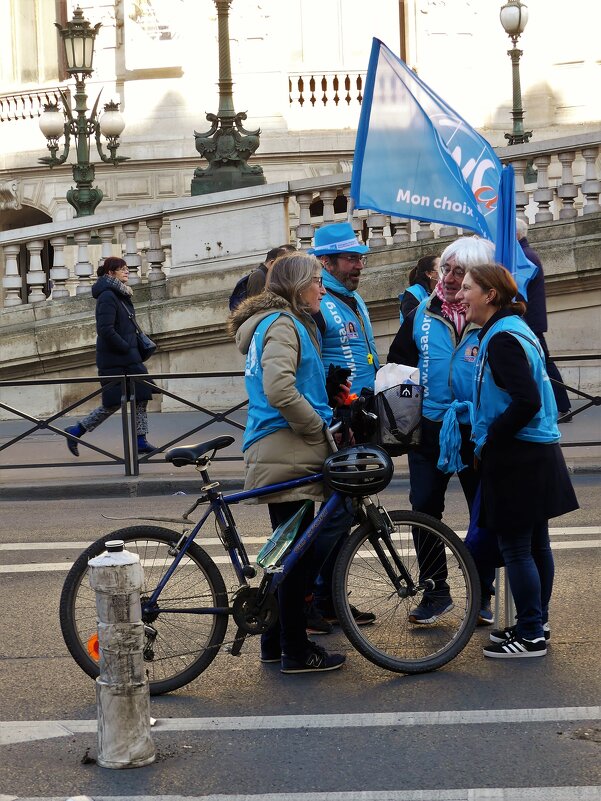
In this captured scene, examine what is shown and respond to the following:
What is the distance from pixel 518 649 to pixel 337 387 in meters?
1.42

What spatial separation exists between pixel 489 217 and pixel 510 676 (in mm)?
2647

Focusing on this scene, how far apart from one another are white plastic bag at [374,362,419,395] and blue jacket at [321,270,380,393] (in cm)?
53

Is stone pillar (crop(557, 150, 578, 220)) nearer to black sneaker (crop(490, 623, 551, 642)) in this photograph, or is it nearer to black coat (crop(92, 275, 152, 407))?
black coat (crop(92, 275, 152, 407))

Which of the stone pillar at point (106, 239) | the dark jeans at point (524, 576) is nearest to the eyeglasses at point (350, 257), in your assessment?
the dark jeans at point (524, 576)

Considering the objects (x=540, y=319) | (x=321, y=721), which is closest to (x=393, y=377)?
(x=321, y=721)

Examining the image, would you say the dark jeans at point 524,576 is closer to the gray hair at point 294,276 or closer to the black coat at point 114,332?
the gray hair at point 294,276

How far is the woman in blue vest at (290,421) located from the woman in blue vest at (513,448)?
703mm

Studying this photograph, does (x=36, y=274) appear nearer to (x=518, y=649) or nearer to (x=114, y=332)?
(x=114, y=332)

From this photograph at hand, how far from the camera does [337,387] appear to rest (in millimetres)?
6582

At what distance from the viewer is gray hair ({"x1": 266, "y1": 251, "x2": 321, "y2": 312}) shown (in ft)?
20.2

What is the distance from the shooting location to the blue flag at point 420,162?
25.1 ft

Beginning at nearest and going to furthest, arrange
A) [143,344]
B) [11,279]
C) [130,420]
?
1. [130,420]
2. [143,344]
3. [11,279]

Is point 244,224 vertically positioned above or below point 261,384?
above

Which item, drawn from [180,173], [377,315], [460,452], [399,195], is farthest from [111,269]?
[180,173]
